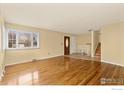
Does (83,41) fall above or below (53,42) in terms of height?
above

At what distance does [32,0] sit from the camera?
243cm

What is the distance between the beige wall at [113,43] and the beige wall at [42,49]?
362 centimetres

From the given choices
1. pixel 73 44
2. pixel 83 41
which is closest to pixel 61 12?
pixel 73 44

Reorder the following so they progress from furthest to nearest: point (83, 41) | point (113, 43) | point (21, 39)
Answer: point (83, 41) → point (21, 39) → point (113, 43)

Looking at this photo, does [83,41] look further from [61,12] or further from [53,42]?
[61,12]

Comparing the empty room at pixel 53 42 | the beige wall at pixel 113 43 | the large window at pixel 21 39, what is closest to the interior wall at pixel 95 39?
the empty room at pixel 53 42

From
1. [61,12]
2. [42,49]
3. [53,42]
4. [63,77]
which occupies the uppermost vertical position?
[61,12]

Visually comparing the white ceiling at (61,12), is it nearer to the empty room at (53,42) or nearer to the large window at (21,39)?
the empty room at (53,42)

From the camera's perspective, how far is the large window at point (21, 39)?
16.6ft

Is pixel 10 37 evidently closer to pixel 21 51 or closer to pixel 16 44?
pixel 16 44

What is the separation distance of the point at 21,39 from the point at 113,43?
188 inches

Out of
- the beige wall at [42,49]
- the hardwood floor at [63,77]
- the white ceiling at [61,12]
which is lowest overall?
the hardwood floor at [63,77]

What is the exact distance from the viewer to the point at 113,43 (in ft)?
17.4
